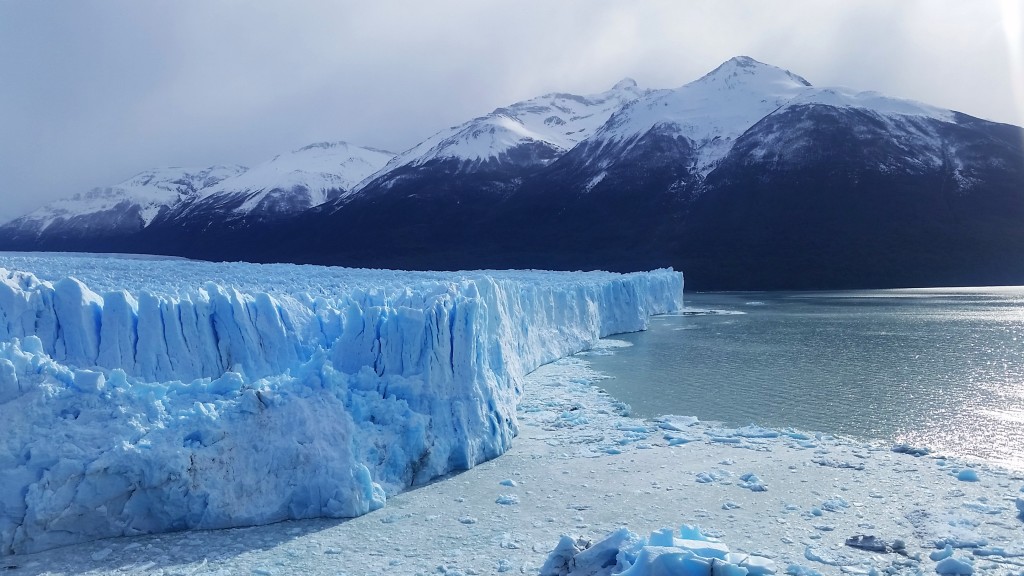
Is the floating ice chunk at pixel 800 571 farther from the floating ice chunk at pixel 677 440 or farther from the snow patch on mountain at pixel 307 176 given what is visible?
the snow patch on mountain at pixel 307 176

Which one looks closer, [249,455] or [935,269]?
[249,455]

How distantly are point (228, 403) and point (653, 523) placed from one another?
165 inches

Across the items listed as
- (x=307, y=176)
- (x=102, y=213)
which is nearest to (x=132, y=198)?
(x=102, y=213)

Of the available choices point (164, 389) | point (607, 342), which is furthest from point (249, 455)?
point (607, 342)

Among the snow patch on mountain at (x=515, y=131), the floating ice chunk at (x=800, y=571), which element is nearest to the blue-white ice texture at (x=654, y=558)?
the floating ice chunk at (x=800, y=571)

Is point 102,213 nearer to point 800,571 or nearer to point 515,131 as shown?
point 515,131

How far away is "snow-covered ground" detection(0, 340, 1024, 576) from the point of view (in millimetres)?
5391

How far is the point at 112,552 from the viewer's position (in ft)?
18.3

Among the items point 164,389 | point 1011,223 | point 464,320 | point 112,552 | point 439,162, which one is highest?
point 439,162

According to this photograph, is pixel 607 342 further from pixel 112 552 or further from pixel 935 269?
pixel 935 269

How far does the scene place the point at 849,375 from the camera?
1403 centimetres

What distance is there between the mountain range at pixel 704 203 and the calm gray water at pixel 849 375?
2774 centimetres

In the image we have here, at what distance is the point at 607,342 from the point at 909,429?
11.0m

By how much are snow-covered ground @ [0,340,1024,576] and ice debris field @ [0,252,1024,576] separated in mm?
19
